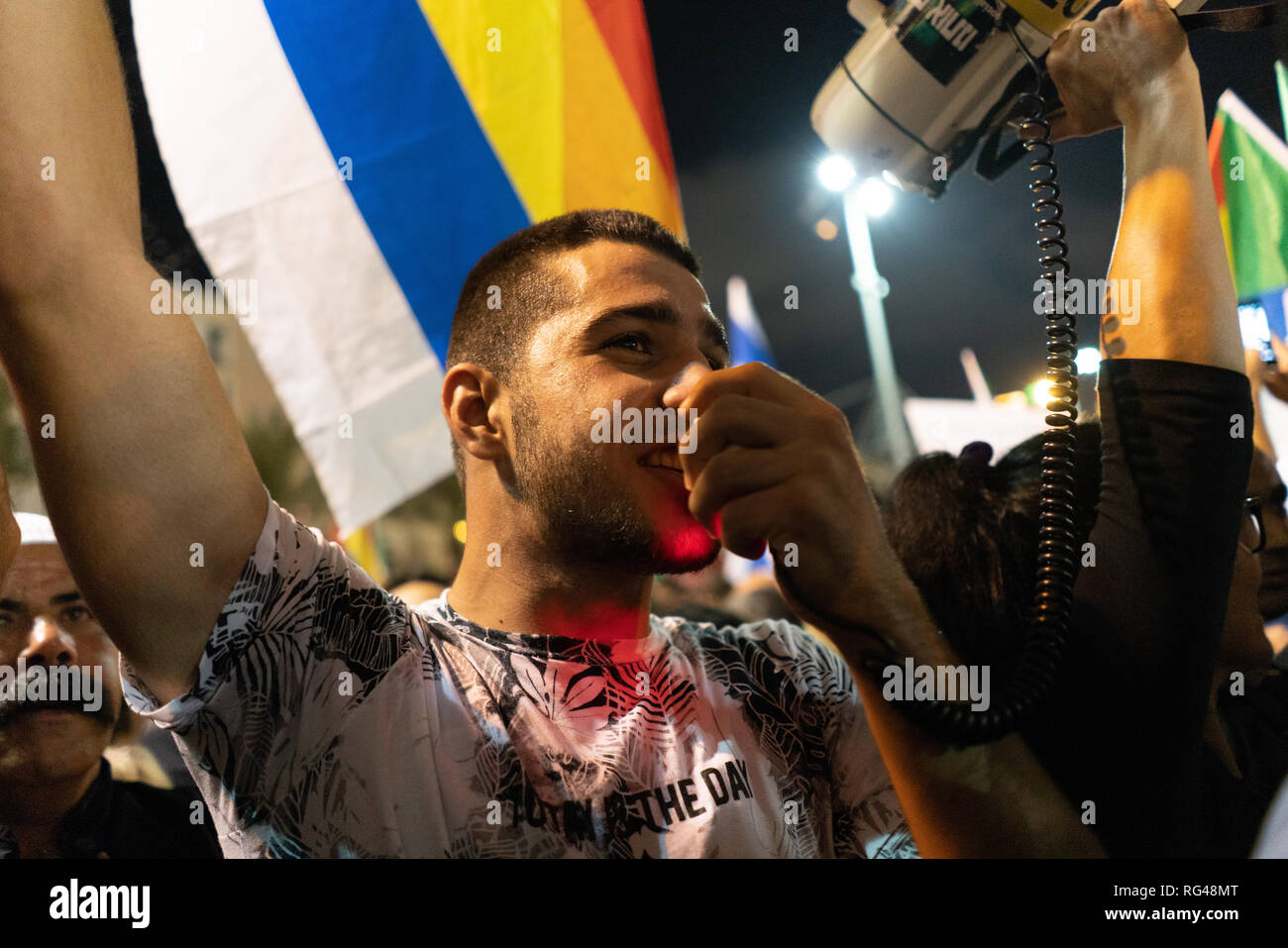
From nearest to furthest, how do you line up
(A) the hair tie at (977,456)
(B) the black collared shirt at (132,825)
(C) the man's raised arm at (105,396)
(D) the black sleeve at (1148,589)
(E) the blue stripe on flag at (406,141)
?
(C) the man's raised arm at (105,396) < (D) the black sleeve at (1148,589) < (B) the black collared shirt at (132,825) < (A) the hair tie at (977,456) < (E) the blue stripe on flag at (406,141)

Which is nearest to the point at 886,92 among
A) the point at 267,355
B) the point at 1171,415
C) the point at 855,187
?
the point at 855,187

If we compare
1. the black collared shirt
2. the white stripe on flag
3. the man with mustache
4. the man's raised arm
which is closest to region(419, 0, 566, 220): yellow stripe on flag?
the white stripe on flag

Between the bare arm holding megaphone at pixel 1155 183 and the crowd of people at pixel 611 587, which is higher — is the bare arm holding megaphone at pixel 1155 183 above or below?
above

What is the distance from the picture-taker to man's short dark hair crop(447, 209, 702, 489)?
1.50 meters

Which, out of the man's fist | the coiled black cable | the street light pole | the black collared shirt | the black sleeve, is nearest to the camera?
the coiled black cable

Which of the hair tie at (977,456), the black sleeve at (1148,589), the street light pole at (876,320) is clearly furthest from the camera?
the street light pole at (876,320)

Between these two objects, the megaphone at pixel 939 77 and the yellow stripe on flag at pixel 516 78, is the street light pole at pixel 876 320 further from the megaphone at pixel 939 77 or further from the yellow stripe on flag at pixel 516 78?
the yellow stripe on flag at pixel 516 78

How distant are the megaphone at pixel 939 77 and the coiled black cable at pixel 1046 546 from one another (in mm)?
33

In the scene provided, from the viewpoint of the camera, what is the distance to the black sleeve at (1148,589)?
4.34 ft

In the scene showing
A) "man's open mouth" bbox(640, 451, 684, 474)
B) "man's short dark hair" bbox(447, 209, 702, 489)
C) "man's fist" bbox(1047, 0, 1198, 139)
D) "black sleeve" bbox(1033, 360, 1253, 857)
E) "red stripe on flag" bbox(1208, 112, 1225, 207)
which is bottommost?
"black sleeve" bbox(1033, 360, 1253, 857)

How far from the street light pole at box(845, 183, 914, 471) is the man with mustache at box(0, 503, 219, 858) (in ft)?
5.02

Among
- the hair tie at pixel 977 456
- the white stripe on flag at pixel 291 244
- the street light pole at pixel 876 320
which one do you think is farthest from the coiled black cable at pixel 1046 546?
the white stripe on flag at pixel 291 244

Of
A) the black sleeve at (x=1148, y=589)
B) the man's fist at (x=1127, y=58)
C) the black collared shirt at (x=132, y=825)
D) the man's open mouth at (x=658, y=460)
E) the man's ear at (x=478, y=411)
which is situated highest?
the man's fist at (x=1127, y=58)

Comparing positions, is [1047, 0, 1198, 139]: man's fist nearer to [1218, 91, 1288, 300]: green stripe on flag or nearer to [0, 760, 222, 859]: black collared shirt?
[1218, 91, 1288, 300]: green stripe on flag
